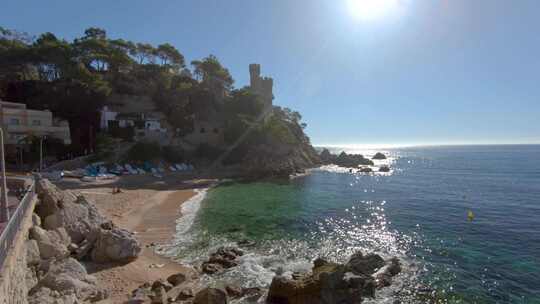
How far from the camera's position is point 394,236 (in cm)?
1739

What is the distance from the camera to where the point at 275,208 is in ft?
80.0

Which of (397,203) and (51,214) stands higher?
(51,214)

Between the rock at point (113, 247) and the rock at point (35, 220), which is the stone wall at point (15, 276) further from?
the rock at point (113, 247)

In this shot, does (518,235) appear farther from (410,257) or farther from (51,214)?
(51,214)

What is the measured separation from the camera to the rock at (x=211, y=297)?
9328 mm

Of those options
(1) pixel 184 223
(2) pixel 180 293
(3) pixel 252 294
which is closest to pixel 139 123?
(1) pixel 184 223

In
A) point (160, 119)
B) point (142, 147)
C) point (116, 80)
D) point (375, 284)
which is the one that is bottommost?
point (375, 284)

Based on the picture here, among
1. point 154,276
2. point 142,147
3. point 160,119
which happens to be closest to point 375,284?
Result: point 154,276

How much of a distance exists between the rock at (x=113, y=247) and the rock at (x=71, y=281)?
230 centimetres

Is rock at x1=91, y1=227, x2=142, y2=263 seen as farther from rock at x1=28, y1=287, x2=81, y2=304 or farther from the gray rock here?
rock at x1=28, y1=287, x2=81, y2=304

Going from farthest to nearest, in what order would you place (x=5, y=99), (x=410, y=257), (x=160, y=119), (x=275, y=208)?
(x=160, y=119), (x=5, y=99), (x=275, y=208), (x=410, y=257)

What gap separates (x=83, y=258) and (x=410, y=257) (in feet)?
48.5

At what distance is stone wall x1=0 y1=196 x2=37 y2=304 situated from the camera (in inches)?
242

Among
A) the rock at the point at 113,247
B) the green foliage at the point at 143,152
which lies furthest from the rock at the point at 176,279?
the green foliage at the point at 143,152
